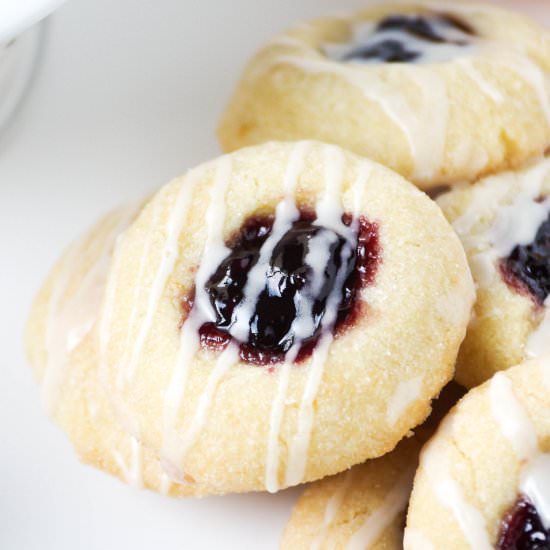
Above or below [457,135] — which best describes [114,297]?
above

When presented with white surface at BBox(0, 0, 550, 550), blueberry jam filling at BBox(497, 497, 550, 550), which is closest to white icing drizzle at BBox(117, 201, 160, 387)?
white surface at BBox(0, 0, 550, 550)

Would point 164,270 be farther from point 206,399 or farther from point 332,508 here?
point 332,508

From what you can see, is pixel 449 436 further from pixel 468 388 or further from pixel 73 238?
pixel 73 238

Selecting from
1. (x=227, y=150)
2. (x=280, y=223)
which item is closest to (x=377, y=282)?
(x=280, y=223)

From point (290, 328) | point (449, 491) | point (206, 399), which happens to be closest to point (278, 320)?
point (290, 328)

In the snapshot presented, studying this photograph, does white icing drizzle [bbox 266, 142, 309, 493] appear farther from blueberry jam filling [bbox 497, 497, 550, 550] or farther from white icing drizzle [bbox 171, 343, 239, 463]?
blueberry jam filling [bbox 497, 497, 550, 550]

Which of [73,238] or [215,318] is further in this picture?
[73,238]

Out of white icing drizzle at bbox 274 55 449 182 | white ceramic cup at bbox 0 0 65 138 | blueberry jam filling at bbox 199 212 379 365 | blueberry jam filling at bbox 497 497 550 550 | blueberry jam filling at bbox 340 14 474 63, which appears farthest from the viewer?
white ceramic cup at bbox 0 0 65 138

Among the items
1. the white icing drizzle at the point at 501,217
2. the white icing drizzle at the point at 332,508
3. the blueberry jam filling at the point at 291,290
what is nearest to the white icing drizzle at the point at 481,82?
the white icing drizzle at the point at 501,217
